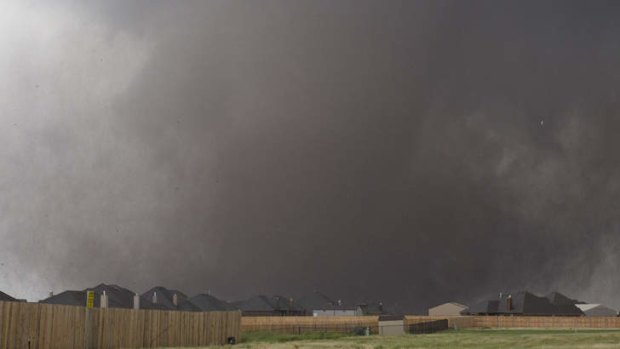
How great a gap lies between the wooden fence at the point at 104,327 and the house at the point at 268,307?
321 ft

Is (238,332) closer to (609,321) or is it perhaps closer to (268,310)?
(609,321)

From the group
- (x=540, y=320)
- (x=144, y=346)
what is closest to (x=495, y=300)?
(x=540, y=320)

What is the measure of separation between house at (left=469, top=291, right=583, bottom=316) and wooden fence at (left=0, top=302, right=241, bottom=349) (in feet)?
305

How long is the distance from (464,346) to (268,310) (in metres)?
111

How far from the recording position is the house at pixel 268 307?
509 feet

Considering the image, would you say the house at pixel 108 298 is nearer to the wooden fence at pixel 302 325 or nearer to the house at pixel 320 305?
the wooden fence at pixel 302 325

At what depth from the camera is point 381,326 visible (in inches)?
3356

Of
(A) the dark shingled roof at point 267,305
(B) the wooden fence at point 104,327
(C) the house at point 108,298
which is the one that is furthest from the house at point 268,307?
(B) the wooden fence at point 104,327

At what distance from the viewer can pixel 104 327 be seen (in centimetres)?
4484

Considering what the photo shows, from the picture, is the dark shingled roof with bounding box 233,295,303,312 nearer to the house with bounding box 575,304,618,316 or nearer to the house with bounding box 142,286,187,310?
the house with bounding box 142,286,187,310

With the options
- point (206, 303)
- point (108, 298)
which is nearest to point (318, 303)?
point (206, 303)

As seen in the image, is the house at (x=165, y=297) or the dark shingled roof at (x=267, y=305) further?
the dark shingled roof at (x=267, y=305)

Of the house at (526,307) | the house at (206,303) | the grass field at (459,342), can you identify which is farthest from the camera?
the house at (526,307)

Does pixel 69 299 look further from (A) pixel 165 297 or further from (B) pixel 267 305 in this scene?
(B) pixel 267 305
